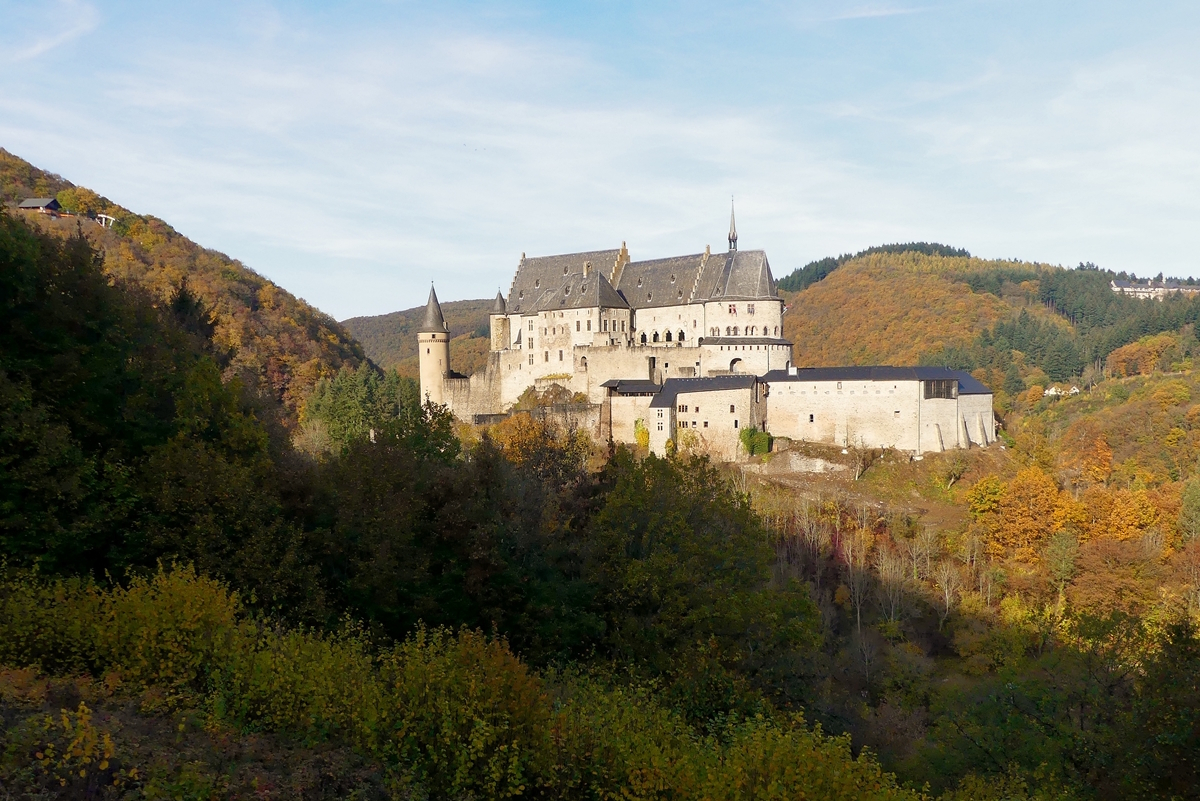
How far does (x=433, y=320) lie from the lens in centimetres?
5938

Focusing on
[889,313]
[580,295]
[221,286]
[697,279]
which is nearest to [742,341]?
[697,279]

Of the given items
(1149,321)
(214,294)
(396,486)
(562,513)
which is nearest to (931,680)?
(562,513)

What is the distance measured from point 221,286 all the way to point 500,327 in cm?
2150

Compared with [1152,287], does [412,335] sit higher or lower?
lower

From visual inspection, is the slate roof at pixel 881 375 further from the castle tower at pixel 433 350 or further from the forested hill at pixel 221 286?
the forested hill at pixel 221 286

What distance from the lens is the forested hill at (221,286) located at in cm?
5925

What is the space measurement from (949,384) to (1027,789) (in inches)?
1269

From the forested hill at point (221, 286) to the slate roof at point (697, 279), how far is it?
77.7 ft

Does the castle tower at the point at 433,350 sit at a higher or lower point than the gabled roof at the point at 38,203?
lower

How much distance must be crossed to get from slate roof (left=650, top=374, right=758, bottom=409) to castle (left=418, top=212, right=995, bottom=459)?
84mm

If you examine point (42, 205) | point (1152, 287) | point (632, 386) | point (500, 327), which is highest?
point (1152, 287)

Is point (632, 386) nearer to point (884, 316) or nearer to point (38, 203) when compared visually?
point (38, 203)

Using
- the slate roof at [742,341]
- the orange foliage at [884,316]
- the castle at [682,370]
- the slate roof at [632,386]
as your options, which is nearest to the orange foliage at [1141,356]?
the orange foliage at [884,316]

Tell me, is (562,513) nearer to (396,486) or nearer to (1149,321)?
(396,486)
